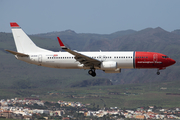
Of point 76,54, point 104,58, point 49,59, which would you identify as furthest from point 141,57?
point 49,59

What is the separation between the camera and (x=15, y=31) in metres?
87.1

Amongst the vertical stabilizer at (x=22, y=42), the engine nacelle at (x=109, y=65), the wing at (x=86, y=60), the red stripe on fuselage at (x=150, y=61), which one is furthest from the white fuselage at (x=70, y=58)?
the vertical stabilizer at (x=22, y=42)

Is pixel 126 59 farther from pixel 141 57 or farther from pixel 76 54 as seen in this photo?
pixel 76 54

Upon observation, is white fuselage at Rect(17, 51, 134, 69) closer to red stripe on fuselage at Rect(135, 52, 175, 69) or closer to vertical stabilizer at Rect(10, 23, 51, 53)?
red stripe on fuselage at Rect(135, 52, 175, 69)

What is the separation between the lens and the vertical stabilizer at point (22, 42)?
85.6m

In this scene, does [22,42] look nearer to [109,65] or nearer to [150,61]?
[109,65]

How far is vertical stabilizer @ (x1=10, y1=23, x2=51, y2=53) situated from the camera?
85562 millimetres

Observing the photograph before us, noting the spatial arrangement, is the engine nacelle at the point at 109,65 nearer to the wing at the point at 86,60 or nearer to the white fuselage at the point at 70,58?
the white fuselage at the point at 70,58

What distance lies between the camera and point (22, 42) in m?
86.6

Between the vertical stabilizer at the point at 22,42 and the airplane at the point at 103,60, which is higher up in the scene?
the vertical stabilizer at the point at 22,42

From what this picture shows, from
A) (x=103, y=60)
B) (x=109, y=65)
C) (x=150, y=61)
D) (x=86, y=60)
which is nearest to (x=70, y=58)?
(x=86, y=60)

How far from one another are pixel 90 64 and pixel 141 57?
1134cm

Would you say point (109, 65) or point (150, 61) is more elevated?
point (150, 61)

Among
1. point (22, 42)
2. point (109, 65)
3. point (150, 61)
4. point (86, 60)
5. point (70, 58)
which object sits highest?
point (22, 42)
